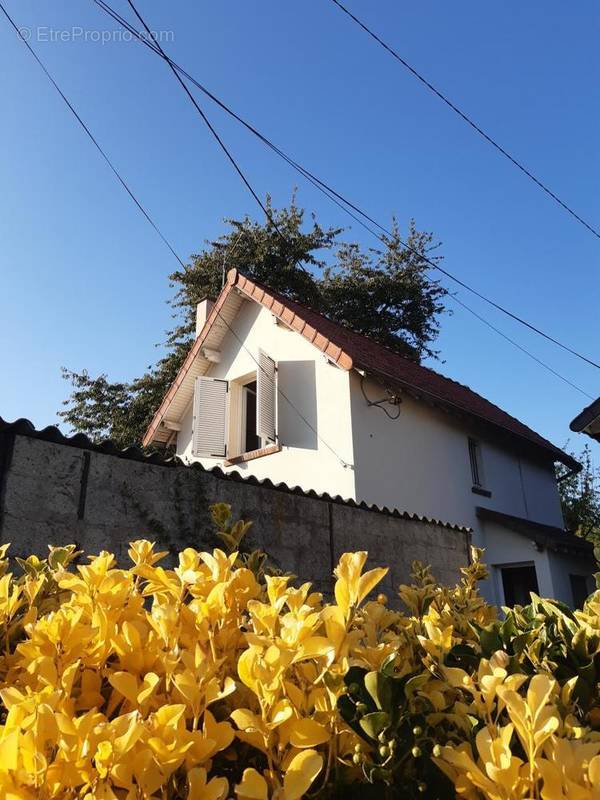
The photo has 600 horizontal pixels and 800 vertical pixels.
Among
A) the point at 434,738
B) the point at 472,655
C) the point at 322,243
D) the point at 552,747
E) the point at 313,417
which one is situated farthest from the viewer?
the point at 322,243

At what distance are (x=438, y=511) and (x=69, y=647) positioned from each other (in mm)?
9584

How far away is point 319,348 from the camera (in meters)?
9.44

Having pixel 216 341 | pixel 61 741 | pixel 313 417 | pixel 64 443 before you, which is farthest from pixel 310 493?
pixel 216 341

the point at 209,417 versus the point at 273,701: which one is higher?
the point at 209,417

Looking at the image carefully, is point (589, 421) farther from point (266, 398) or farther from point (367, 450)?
point (266, 398)

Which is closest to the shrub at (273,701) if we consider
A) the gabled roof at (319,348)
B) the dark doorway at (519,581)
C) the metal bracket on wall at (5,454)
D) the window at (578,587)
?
the metal bracket on wall at (5,454)

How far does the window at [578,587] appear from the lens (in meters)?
10.3

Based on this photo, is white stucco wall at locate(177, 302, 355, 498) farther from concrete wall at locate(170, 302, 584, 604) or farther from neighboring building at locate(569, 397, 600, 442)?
neighboring building at locate(569, 397, 600, 442)

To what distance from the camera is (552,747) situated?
0.69m

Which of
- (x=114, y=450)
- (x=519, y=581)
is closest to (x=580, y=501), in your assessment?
(x=519, y=581)

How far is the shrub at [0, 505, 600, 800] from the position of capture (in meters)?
0.70

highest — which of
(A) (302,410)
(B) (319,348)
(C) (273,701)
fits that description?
(B) (319,348)

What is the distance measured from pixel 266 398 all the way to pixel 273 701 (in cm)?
901

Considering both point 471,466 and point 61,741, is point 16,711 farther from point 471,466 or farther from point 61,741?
point 471,466
